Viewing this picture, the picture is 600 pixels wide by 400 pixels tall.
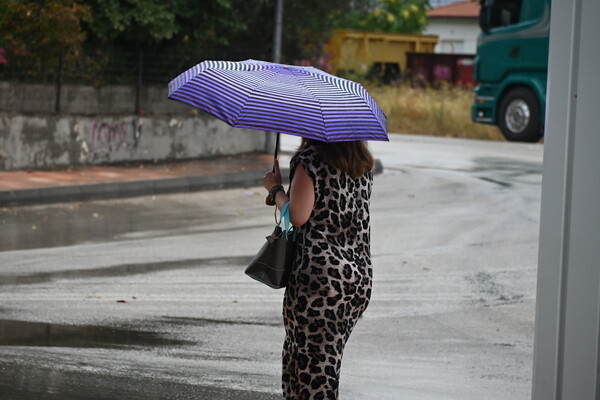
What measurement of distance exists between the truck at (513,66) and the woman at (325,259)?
18378mm

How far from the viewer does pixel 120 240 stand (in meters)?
11.0

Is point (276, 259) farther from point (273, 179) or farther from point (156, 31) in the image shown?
point (156, 31)

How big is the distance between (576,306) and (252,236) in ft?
25.5

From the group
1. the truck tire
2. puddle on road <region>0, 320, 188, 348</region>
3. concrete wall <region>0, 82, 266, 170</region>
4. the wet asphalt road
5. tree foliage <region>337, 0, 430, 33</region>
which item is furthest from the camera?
tree foliage <region>337, 0, 430, 33</region>

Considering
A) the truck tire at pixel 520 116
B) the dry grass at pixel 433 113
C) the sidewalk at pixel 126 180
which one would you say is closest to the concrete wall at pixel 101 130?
the sidewalk at pixel 126 180

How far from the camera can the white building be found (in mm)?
66688

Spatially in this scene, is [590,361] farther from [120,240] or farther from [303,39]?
[303,39]

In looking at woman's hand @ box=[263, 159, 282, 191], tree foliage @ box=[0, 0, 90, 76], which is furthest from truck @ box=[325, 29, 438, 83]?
woman's hand @ box=[263, 159, 282, 191]

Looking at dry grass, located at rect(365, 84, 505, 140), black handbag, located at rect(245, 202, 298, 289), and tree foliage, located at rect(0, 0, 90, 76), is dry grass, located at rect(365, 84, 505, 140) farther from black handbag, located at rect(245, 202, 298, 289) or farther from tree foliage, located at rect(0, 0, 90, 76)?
black handbag, located at rect(245, 202, 298, 289)

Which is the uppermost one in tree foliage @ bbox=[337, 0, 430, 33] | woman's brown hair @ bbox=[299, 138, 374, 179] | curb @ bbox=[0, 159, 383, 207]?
tree foliage @ bbox=[337, 0, 430, 33]

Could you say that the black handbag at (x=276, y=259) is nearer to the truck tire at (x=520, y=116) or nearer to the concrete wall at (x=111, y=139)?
the concrete wall at (x=111, y=139)

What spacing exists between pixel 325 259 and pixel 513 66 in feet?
64.0

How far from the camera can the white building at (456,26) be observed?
2625 inches

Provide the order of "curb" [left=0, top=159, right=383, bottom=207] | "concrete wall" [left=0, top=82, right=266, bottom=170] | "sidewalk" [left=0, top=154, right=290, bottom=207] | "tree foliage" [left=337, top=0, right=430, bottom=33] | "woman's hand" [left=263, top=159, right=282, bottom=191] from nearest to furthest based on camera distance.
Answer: "woman's hand" [left=263, top=159, right=282, bottom=191] < "curb" [left=0, top=159, right=383, bottom=207] < "sidewalk" [left=0, top=154, right=290, bottom=207] < "concrete wall" [left=0, top=82, right=266, bottom=170] < "tree foliage" [left=337, top=0, right=430, bottom=33]
